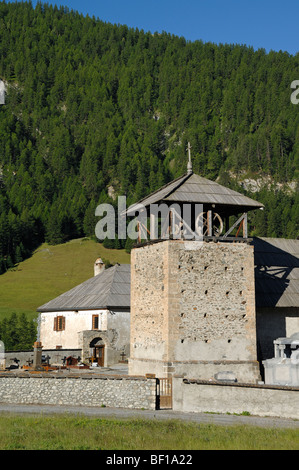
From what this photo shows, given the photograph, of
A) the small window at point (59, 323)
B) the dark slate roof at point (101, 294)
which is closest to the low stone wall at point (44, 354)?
the dark slate roof at point (101, 294)

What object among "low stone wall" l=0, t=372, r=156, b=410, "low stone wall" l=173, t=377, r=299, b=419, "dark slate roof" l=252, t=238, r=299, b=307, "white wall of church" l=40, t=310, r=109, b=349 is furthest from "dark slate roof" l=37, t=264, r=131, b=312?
"low stone wall" l=173, t=377, r=299, b=419

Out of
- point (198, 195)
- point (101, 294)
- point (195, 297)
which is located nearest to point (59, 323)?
point (101, 294)

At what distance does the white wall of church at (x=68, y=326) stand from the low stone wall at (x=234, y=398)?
20.9m

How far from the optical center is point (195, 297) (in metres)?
27.8

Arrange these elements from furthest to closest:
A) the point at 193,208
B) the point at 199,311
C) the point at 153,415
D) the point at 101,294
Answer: the point at 101,294 → the point at 193,208 → the point at 199,311 → the point at 153,415

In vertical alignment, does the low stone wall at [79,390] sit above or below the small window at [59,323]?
below

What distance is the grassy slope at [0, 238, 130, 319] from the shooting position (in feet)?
292

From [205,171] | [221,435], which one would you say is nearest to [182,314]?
[221,435]

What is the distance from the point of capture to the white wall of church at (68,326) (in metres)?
44.6

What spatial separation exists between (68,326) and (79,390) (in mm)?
23087

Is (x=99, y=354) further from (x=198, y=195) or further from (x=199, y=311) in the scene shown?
(x=198, y=195)

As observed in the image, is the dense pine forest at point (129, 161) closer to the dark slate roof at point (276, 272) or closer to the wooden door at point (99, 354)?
the wooden door at point (99, 354)

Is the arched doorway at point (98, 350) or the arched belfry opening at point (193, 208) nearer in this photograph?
the arched belfry opening at point (193, 208)

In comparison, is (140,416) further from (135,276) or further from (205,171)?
(205,171)
